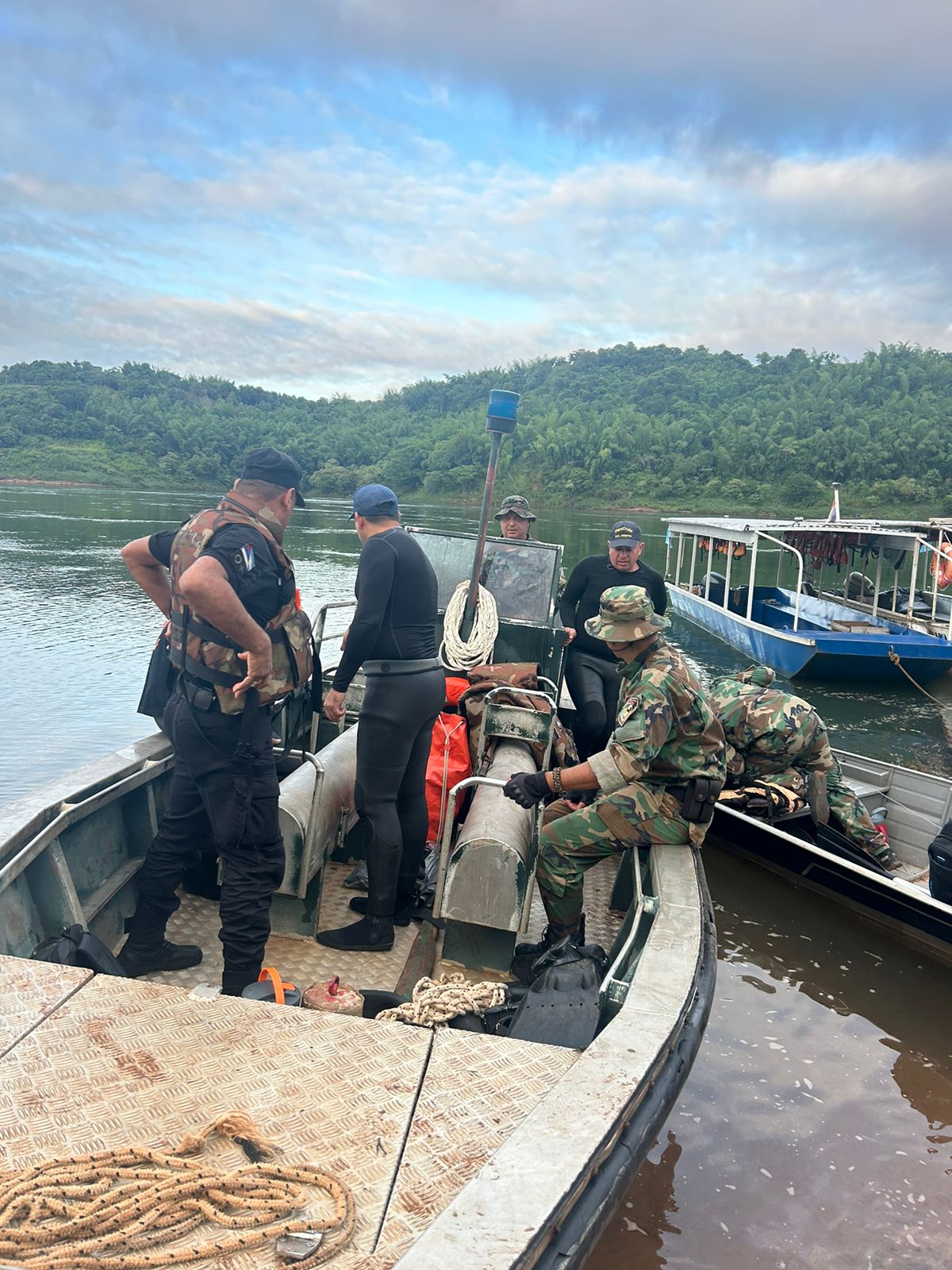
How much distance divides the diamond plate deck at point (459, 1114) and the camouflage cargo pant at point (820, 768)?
3708mm

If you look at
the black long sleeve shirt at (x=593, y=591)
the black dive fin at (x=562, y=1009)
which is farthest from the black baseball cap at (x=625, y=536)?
the black dive fin at (x=562, y=1009)

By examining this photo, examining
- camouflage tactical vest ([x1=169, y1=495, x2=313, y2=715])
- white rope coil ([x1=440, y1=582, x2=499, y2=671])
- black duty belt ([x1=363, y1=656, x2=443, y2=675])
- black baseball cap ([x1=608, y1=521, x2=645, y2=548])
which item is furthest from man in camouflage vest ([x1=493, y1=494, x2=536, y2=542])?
camouflage tactical vest ([x1=169, y1=495, x2=313, y2=715])

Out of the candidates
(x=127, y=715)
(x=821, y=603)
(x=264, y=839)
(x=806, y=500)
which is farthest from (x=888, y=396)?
(x=264, y=839)

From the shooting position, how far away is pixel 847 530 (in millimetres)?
14742

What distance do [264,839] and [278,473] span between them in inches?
51.5

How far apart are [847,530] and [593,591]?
9703 millimetres

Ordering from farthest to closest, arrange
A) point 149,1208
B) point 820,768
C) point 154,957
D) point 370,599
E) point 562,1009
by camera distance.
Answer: point 820,768 → point 370,599 → point 154,957 → point 562,1009 → point 149,1208

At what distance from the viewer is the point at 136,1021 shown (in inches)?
85.2

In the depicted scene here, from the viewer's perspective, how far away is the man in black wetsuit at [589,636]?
21.0ft

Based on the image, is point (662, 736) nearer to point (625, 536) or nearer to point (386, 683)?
point (386, 683)

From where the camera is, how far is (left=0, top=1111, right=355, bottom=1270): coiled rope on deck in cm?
151

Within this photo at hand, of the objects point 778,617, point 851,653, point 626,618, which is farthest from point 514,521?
point 778,617

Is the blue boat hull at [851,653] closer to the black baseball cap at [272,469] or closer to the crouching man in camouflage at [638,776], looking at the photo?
the crouching man in camouflage at [638,776]

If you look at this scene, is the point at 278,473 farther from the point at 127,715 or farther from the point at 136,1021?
the point at 127,715
